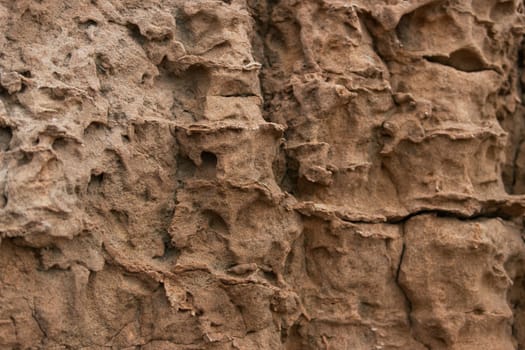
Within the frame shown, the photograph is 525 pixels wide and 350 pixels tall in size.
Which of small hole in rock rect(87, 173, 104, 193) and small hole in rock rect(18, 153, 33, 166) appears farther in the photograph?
small hole in rock rect(87, 173, 104, 193)

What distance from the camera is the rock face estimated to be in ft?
8.28

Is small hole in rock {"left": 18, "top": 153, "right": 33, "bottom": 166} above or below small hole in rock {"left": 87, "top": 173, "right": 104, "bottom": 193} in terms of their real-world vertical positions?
above

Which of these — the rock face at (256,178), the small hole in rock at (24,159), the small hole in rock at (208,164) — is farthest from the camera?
the small hole in rock at (208,164)

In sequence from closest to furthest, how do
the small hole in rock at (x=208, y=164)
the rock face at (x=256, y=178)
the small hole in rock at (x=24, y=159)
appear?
the small hole in rock at (x=24, y=159) < the rock face at (x=256, y=178) < the small hole in rock at (x=208, y=164)

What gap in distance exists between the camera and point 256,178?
2.78 meters

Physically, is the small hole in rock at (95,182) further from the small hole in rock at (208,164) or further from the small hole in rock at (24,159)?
the small hole in rock at (208,164)

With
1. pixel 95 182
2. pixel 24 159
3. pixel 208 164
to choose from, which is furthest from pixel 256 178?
pixel 24 159

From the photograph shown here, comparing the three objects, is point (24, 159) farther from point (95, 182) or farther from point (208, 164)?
point (208, 164)

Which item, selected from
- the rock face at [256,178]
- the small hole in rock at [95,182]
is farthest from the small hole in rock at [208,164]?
the small hole in rock at [95,182]

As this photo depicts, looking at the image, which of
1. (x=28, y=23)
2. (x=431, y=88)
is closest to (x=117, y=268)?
(x=28, y=23)

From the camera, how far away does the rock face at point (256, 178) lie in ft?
8.28

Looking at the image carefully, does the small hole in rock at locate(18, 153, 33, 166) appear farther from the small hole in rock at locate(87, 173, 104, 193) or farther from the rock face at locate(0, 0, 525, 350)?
the small hole in rock at locate(87, 173, 104, 193)

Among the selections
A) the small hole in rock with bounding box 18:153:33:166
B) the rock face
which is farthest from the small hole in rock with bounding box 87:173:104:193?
the small hole in rock with bounding box 18:153:33:166

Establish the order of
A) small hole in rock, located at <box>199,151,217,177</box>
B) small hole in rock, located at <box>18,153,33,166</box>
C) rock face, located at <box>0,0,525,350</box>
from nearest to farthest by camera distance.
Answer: small hole in rock, located at <box>18,153,33,166</box>, rock face, located at <box>0,0,525,350</box>, small hole in rock, located at <box>199,151,217,177</box>
